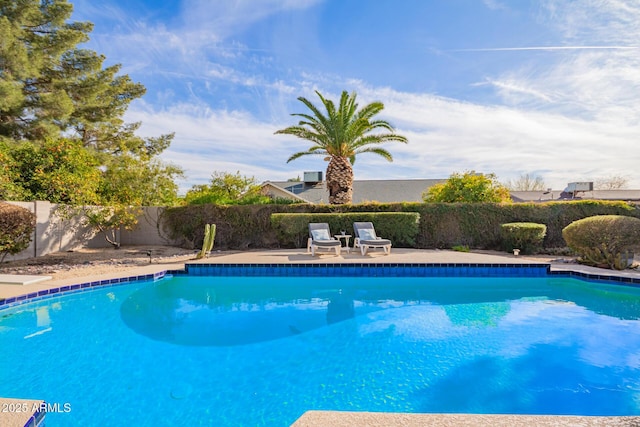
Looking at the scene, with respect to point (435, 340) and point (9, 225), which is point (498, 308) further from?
point (9, 225)

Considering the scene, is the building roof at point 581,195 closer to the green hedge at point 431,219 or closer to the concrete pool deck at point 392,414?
the green hedge at point 431,219

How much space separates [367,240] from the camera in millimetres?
12844

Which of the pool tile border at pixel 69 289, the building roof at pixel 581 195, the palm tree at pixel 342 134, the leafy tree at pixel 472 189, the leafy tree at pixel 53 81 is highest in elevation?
the leafy tree at pixel 53 81

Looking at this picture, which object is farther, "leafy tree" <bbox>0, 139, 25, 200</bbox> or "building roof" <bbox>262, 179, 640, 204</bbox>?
"building roof" <bbox>262, 179, 640, 204</bbox>

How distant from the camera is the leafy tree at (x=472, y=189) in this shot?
16969 mm

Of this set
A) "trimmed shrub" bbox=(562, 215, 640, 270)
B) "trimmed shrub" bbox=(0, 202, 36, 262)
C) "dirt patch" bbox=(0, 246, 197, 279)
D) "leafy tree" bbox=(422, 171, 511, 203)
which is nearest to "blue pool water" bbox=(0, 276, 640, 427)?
"trimmed shrub" bbox=(562, 215, 640, 270)

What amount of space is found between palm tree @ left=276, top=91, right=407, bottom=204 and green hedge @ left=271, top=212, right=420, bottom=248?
2.14m

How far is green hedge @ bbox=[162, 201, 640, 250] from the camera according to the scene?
14.9m

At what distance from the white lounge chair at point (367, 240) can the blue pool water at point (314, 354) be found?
4.09 metres

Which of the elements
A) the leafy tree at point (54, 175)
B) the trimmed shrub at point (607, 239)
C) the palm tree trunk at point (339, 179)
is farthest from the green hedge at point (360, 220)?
the leafy tree at point (54, 175)

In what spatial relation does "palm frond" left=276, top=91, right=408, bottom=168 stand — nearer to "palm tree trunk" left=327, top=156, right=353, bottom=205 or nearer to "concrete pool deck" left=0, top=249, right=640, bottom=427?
"palm tree trunk" left=327, top=156, right=353, bottom=205

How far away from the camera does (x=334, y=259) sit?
11453 millimetres

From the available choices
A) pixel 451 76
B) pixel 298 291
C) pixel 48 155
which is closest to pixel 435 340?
pixel 298 291

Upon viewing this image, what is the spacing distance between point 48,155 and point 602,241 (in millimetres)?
20473
